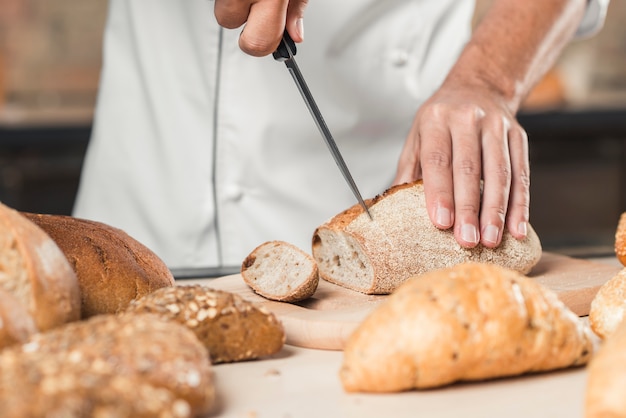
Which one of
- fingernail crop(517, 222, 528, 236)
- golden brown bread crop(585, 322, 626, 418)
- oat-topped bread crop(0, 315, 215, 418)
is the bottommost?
fingernail crop(517, 222, 528, 236)

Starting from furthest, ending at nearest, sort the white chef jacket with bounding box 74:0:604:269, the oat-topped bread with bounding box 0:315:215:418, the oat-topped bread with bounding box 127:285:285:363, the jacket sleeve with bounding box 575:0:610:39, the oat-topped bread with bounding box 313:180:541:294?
the jacket sleeve with bounding box 575:0:610:39
the white chef jacket with bounding box 74:0:604:269
the oat-topped bread with bounding box 313:180:541:294
the oat-topped bread with bounding box 127:285:285:363
the oat-topped bread with bounding box 0:315:215:418

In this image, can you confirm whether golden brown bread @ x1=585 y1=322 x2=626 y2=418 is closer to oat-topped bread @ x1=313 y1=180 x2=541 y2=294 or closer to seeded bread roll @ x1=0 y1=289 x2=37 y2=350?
seeded bread roll @ x1=0 y1=289 x2=37 y2=350

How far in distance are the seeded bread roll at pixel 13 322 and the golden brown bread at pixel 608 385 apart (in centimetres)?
57

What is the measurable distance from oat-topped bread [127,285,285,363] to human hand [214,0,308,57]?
500 millimetres

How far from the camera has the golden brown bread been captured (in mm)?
709

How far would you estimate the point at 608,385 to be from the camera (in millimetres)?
727

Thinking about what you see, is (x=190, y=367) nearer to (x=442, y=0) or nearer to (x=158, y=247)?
(x=158, y=247)

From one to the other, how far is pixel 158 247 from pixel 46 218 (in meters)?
0.89

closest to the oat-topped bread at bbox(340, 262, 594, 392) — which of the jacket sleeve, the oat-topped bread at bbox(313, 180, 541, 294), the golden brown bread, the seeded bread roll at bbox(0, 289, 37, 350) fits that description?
the golden brown bread

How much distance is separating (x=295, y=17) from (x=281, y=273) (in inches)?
17.8

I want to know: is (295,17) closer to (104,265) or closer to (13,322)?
(104,265)

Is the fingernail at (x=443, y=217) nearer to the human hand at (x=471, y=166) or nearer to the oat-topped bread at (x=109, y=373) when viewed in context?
the human hand at (x=471, y=166)

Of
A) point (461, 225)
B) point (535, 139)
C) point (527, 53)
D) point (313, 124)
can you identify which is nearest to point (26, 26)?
point (535, 139)

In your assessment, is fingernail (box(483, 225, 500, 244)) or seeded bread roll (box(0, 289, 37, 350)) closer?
seeded bread roll (box(0, 289, 37, 350))
